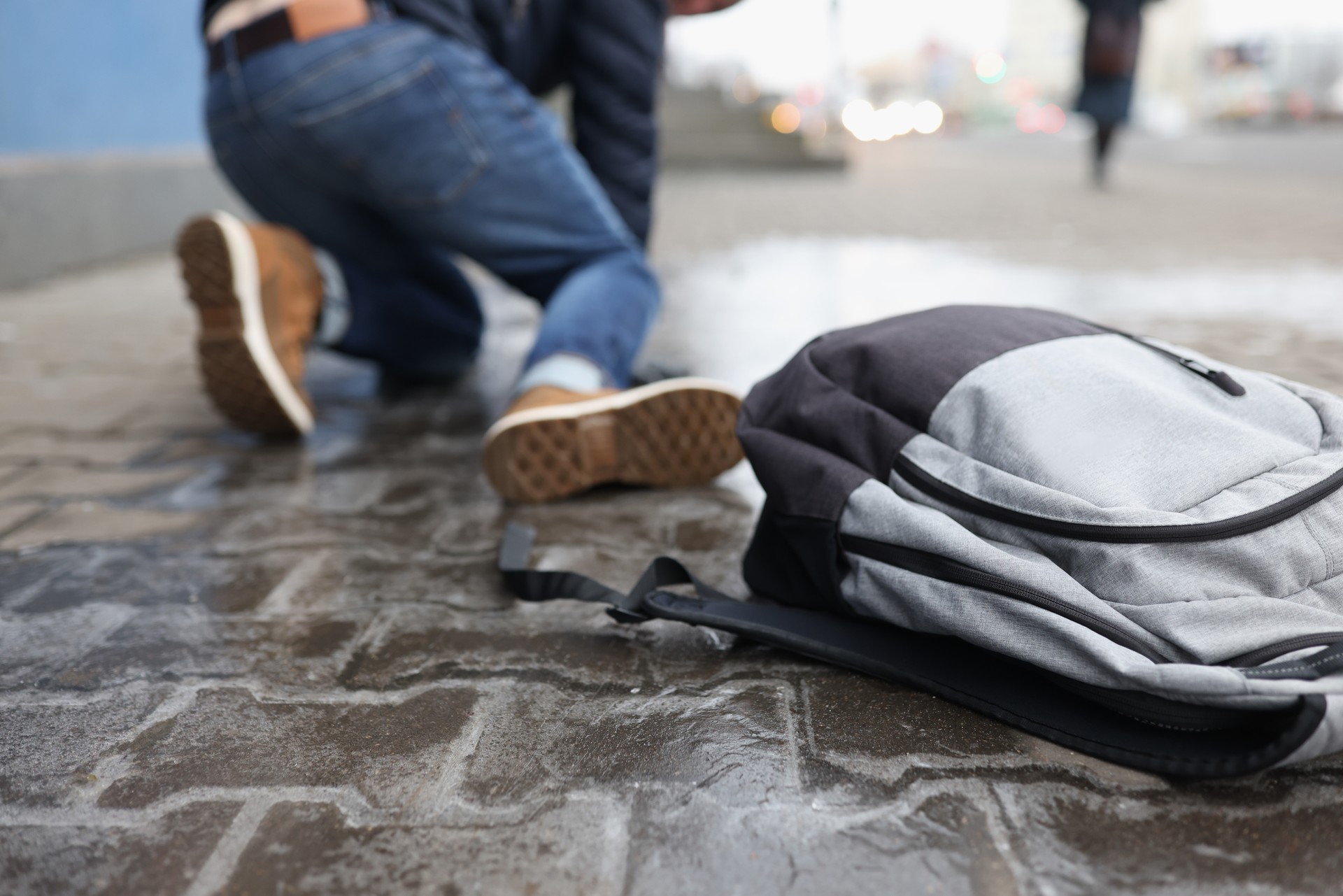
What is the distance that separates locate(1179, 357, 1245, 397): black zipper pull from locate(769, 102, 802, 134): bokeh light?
13887 millimetres

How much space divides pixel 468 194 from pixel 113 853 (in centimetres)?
142

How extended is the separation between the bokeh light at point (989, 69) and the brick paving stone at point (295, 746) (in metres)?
100

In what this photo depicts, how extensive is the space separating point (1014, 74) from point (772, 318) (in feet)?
377

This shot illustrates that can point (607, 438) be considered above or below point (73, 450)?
above

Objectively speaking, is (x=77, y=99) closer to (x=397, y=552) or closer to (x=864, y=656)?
(x=397, y=552)

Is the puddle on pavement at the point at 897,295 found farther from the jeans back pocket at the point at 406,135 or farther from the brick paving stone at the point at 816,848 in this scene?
the brick paving stone at the point at 816,848

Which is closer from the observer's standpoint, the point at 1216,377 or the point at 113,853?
the point at 113,853

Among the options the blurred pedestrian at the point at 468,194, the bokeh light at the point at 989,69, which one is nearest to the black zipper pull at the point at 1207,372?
the blurred pedestrian at the point at 468,194

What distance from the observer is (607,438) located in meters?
1.88

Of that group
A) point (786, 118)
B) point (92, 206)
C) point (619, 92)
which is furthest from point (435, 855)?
point (786, 118)

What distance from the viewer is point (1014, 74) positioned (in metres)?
106

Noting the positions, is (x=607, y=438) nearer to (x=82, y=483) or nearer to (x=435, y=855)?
(x=435, y=855)

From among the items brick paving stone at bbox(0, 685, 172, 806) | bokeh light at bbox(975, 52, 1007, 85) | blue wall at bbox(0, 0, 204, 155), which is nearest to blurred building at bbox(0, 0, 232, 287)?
blue wall at bbox(0, 0, 204, 155)

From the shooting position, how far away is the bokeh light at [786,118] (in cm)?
1488
